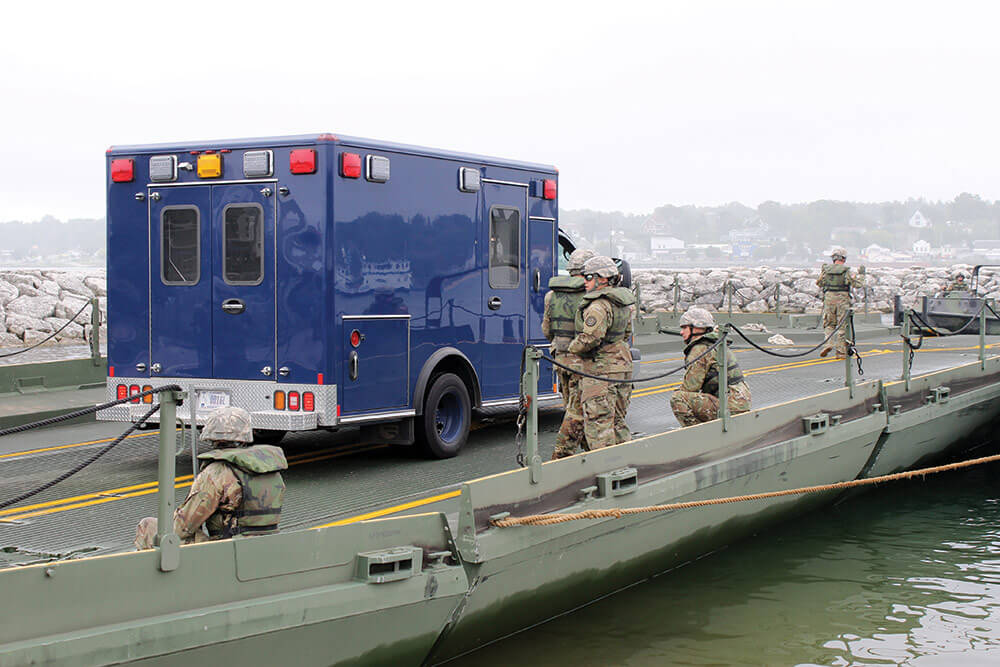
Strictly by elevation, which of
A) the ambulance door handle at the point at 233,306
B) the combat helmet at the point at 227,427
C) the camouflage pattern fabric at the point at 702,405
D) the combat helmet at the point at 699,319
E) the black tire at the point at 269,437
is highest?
the ambulance door handle at the point at 233,306

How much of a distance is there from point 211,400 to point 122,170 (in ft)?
7.67

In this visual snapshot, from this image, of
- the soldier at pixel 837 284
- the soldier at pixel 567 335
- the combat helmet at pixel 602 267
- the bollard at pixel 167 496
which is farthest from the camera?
the soldier at pixel 837 284

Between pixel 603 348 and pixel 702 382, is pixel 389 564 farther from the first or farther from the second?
pixel 702 382

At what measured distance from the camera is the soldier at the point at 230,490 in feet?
19.8

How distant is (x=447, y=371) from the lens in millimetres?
11281

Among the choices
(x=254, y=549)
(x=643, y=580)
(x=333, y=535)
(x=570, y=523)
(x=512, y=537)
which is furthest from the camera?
(x=643, y=580)

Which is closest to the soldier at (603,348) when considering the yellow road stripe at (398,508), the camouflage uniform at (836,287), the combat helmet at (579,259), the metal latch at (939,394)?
the combat helmet at (579,259)

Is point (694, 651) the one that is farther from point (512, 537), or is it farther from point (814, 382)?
point (814, 382)

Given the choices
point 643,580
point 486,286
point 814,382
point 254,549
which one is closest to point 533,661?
point 643,580

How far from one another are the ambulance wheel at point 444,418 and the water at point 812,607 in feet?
8.60

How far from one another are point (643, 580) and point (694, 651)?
126cm

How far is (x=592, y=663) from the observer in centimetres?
775

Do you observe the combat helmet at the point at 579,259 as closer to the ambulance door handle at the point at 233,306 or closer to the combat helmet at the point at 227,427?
the ambulance door handle at the point at 233,306

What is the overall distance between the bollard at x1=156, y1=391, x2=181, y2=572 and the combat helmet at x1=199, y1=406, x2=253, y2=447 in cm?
71
